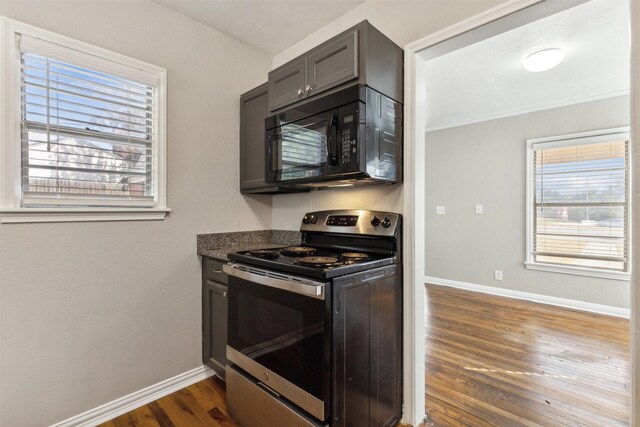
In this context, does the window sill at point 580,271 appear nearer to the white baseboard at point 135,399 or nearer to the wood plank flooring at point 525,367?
the wood plank flooring at point 525,367

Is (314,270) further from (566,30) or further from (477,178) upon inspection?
(477,178)

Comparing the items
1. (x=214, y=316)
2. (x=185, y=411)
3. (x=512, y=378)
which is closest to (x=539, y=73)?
(x=512, y=378)

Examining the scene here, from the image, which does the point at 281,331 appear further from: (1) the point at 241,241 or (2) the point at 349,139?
(1) the point at 241,241

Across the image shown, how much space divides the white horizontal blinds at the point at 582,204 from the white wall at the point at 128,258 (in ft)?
12.1

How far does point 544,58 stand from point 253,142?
2.47m

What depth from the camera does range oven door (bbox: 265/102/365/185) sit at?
4.98 ft

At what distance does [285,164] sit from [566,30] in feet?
7.65

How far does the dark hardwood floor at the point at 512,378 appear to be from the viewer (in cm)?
179

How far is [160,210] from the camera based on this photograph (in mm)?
1975

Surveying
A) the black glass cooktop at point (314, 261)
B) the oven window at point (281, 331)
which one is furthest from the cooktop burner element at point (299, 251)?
the oven window at point (281, 331)

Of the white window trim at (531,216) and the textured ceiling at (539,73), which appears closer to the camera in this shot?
the textured ceiling at (539,73)

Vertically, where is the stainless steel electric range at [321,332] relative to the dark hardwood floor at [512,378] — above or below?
above

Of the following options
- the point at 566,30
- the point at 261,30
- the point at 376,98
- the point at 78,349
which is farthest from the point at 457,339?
the point at 261,30

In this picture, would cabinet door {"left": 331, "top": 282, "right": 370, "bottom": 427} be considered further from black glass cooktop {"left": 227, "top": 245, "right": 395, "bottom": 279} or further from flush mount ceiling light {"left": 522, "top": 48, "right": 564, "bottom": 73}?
flush mount ceiling light {"left": 522, "top": 48, "right": 564, "bottom": 73}
